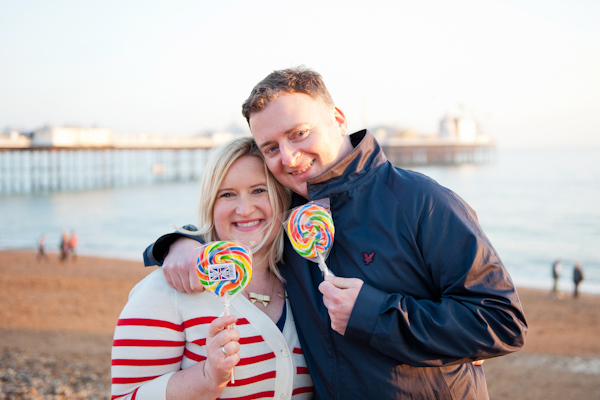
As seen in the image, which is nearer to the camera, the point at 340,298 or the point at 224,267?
the point at 340,298

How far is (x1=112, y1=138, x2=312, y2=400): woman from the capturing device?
2.08 m

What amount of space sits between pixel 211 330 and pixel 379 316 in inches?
28.2

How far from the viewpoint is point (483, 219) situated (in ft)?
Result: 100

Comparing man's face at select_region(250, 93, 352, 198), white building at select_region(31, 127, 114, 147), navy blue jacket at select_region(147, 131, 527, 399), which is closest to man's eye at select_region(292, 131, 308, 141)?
man's face at select_region(250, 93, 352, 198)

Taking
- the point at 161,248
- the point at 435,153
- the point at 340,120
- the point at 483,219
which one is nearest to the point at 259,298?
the point at 161,248

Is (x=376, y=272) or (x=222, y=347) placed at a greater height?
(x=376, y=272)

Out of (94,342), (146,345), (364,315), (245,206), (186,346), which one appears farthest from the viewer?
(94,342)

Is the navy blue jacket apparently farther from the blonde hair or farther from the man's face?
the blonde hair

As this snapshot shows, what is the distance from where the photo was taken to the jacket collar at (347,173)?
225 centimetres

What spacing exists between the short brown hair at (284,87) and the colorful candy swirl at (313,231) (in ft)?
1.86

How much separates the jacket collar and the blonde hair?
240 mm

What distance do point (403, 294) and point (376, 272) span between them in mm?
158

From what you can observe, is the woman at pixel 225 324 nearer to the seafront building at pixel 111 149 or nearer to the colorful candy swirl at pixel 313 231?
the colorful candy swirl at pixel 313 231

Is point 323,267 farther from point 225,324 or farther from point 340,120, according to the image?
point 340,120
